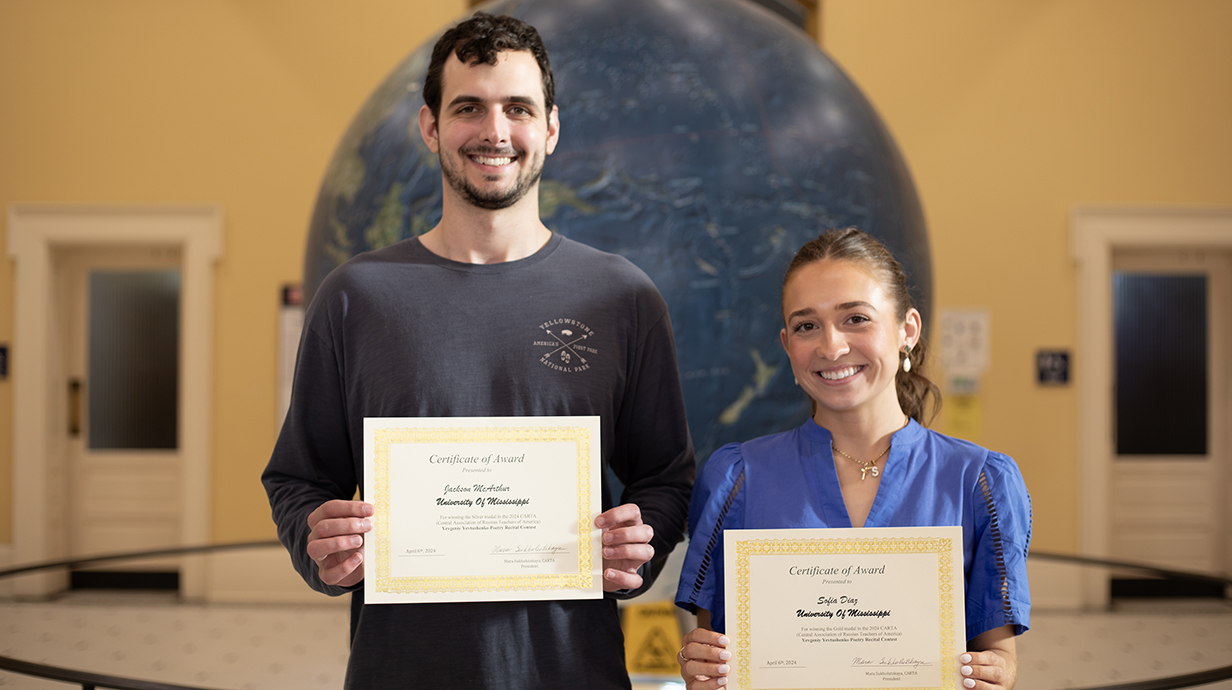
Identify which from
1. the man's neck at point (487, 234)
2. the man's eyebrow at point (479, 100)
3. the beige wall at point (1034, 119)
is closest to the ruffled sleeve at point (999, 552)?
the man's neck at point (487, 234)

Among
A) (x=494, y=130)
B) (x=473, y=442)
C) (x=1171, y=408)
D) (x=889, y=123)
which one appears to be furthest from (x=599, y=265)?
(x=1171, y=408)

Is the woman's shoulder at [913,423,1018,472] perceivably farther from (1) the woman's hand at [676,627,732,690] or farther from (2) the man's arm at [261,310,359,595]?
(2) the man's arm at [261,310,359,595]

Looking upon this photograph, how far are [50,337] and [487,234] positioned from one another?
219 inches

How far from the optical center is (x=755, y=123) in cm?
172

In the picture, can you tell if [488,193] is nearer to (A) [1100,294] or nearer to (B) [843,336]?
(B) [843,336]

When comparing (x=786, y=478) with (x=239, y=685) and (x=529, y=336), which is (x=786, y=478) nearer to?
(x=529, y=336)

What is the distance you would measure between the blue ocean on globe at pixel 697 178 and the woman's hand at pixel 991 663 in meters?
0.57

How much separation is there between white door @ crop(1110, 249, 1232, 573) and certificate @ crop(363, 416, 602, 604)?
5.68 meters

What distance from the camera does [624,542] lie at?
4.24ft

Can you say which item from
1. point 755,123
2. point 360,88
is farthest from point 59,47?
point 755,123

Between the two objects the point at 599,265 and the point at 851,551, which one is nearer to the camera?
the point at 851,551

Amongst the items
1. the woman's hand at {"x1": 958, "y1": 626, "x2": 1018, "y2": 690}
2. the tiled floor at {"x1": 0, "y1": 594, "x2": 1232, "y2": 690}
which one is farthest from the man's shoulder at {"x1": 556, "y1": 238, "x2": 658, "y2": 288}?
the tiled floor at {"x1": 0, "y1": 594, "x2": 1232, "y2": 690}

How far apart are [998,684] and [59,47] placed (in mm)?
6517
